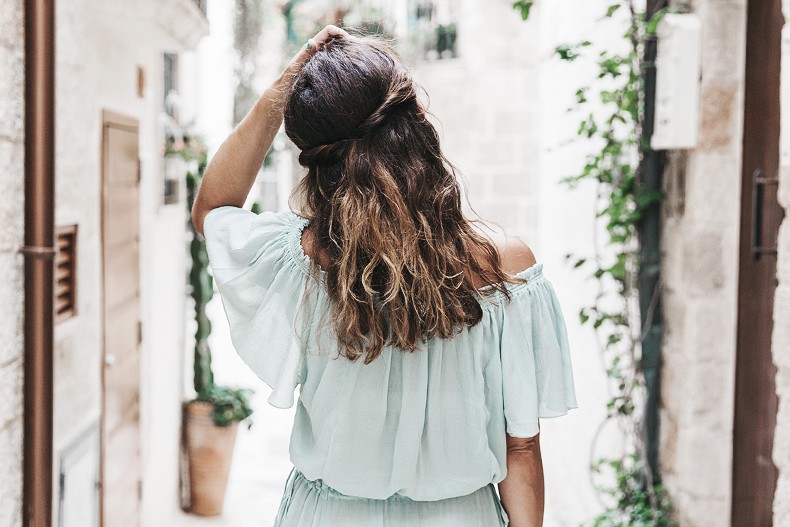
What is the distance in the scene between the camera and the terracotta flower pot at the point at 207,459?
17.5ft

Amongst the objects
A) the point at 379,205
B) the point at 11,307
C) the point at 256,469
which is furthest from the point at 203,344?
the point at 379,205

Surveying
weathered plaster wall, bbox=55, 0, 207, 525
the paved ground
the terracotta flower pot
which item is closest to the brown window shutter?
weathered plaster wall, bbox=55, 0, 207, 525

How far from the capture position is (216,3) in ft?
22.5

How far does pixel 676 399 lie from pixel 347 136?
2024 mm

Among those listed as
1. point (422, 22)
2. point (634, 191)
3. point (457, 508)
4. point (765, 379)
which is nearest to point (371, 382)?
point (457, 508)

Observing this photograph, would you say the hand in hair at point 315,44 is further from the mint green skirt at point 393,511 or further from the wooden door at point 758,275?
the wooden door at point 758,275

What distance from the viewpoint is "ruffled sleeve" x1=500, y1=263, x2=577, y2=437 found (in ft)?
4.74

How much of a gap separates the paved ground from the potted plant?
156 millimetres

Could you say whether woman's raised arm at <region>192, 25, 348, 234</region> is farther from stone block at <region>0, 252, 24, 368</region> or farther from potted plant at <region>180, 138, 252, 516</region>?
potted plant at <region>180, 138, 252, 516</region>

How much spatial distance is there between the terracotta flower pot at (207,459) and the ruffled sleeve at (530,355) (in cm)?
409

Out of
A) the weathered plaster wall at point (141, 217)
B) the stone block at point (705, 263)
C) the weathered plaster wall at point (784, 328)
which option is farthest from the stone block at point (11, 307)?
the stone block at point (705, 263)

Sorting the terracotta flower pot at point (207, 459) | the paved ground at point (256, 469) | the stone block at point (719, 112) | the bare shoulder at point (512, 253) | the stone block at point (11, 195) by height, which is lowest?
the paved ground at point (256, 469)

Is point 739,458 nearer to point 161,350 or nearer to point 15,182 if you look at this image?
point 15,182

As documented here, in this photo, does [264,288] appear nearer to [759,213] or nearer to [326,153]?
[326,153]
